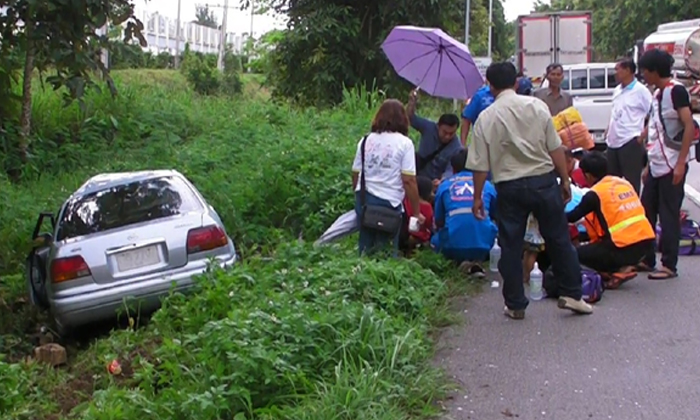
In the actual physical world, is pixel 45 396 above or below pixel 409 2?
below

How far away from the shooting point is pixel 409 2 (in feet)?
68.2

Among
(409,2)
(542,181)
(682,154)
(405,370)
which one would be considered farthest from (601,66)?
(405,370)

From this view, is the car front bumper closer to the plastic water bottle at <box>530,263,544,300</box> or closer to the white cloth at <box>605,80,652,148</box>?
Result: the plastic water bottle at <box>530,263,544,300</box>

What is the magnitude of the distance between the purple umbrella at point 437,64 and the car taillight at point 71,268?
4.51 m

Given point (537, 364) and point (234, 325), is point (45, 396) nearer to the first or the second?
point (234, 325)

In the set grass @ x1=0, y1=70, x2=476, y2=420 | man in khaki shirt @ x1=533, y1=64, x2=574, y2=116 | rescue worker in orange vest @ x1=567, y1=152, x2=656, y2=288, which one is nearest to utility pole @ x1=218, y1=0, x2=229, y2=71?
grass @ x1=0, y1=70, x2=476, y2=420

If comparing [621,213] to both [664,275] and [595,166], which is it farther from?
[664,275]

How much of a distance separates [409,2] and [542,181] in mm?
14468

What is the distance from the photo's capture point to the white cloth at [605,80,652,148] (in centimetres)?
986

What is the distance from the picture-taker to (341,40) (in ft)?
68.6

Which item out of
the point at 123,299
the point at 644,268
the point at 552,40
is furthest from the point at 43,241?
the point at 552,40

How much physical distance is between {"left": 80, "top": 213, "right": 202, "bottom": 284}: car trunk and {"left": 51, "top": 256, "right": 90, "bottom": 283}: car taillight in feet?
0.15

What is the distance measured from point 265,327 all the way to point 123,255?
2.77m

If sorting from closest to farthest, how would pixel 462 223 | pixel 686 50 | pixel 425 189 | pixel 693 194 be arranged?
pixel 462 223 < pixel 425 189 < pixel 693 194 < pixel 686 50
